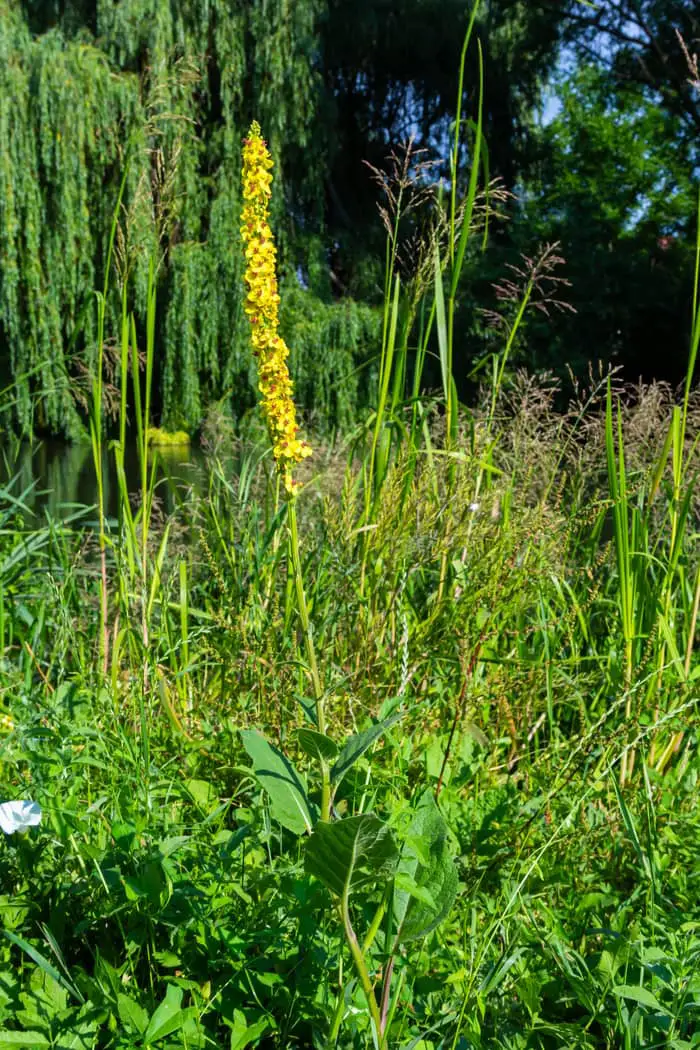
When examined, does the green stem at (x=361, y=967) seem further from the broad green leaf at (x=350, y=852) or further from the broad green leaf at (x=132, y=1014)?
the broad green leaf at (x=132, y=1014)

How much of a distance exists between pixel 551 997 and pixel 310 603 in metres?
1.05

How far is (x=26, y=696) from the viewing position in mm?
1979

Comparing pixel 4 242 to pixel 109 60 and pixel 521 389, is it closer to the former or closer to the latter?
pixel 109 60

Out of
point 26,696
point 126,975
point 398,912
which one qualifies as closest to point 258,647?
point 26,696

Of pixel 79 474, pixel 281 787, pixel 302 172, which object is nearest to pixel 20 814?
pixel 281 787

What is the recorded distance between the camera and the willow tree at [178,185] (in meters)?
8.76

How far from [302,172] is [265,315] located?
10.9 m

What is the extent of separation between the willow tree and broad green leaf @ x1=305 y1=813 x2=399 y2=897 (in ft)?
24.9

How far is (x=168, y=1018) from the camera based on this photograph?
3.48ft

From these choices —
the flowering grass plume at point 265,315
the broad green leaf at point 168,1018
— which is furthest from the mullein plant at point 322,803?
the broad green leaf at point 168,1018

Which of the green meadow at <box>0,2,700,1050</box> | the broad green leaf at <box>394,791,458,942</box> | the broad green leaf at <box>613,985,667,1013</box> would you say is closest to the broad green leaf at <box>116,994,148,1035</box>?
the green meadow at <box>0,2,700,1050</box>

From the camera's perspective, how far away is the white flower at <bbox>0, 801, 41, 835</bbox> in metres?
1.19

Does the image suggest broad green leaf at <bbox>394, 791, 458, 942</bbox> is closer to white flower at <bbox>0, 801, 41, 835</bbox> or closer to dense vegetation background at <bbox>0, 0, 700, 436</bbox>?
white flower at <bbox>0, 801, 41, 835</bbox>

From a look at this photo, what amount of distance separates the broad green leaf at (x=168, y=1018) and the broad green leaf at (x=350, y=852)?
0.28 m
